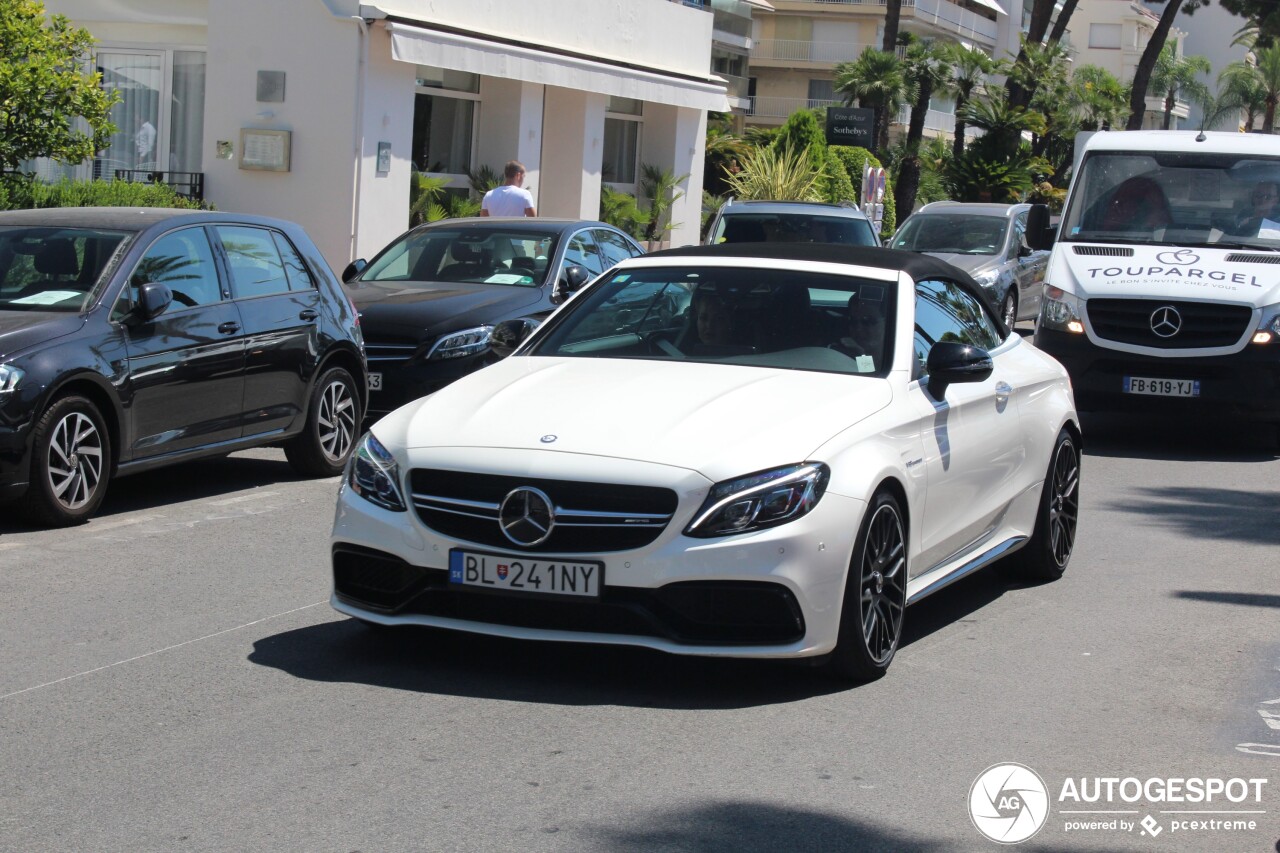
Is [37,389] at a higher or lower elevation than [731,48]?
lower

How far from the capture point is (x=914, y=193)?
45.4m

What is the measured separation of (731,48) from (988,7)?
19.5 m

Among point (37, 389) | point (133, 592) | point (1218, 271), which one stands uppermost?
point (1218, 271)

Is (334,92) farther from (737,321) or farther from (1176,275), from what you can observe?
(737,321)

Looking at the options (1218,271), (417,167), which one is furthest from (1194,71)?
(1218,271)

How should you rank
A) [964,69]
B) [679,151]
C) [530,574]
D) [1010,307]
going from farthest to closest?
1. [964,69]
2. [679,151]
3. [1010,307]
4. [530,574]

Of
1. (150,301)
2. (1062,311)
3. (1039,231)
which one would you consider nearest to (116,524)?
(150,301)

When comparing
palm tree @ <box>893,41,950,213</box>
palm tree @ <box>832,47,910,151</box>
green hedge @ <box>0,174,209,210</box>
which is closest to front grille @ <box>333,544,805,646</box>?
green hedge @ <box>0,174,209,210</box>

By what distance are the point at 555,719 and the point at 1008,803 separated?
1.50 metres

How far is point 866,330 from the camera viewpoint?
7055 mm

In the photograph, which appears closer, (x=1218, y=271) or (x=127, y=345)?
(x=127, y=345)

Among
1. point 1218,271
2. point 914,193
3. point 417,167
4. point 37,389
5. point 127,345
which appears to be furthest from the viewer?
point 914,193

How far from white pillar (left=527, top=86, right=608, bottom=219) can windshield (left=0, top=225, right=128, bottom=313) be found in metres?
17.8

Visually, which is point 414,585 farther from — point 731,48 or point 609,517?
point 731,48
